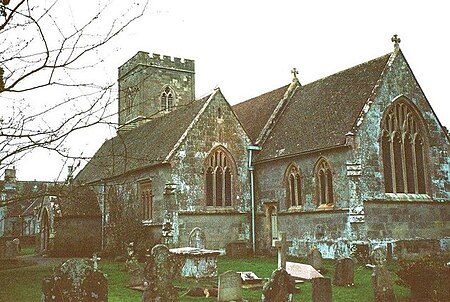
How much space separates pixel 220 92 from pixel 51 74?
20811mm

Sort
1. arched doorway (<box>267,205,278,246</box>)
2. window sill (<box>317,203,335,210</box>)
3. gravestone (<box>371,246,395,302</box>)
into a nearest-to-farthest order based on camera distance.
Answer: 1. gravestone (<box>371,246,395,302</box>)
2. window sill (<box>317,203,335,210</box>)
3. arched doorway (<box>267,205,278,246</box>)

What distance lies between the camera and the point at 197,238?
957 inches

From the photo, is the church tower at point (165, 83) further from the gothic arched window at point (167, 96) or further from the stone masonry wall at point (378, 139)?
the stone masonry wall at point (378, 139)

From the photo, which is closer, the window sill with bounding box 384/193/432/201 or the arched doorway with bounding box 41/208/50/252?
the window sill with bounding box 384/193/432/201

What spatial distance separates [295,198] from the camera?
24766 mm

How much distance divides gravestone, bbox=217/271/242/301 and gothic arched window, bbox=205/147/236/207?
507 inches

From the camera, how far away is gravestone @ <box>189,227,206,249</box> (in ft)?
78.9

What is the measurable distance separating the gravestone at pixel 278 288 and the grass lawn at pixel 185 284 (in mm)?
2334

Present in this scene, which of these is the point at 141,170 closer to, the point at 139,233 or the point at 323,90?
the point at 139,233

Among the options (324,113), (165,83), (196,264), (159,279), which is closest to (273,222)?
(324,113)

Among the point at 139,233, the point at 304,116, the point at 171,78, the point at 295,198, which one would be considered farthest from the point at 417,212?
the point at 171,78

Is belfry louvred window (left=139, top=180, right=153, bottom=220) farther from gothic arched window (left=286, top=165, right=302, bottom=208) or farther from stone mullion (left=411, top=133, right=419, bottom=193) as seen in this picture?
stone mullion (left=411, top=133, right=419, bottom=193)

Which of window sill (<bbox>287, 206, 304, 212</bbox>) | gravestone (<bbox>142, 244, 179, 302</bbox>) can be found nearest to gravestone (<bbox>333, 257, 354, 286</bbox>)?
gravestone (<bbox>142, 244, 179, 302</bbox>)

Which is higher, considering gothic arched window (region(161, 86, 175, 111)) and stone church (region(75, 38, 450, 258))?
gothic arched window (region(161, 86, 175, 111))
